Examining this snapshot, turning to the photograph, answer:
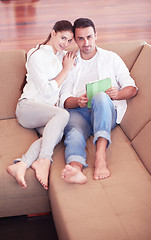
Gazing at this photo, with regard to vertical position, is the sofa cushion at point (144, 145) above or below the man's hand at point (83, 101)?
below

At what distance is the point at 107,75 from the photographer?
2389mm

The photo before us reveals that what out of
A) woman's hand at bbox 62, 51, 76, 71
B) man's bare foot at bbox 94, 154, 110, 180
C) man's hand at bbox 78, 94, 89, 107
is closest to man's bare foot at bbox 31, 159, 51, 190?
man's bare foot at bbox 94, 154, 110, 180

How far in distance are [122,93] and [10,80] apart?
82 centimetres

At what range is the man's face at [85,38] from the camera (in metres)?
2.33

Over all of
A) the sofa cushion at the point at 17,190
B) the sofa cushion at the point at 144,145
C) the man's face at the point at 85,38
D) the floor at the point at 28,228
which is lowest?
the floor at the point at 28,228

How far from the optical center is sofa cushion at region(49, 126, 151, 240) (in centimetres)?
153

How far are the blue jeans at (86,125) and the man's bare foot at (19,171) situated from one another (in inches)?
10.2

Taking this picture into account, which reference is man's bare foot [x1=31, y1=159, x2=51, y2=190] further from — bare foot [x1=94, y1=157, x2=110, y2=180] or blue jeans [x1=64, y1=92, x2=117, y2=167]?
bare foot [x1=94, y1=157, x2=110, y2=180]

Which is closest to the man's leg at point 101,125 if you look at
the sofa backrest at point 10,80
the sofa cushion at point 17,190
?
the sofa cushion at point 17,190

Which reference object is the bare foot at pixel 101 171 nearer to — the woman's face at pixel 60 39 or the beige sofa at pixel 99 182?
the beige sofa at pixel 99 182

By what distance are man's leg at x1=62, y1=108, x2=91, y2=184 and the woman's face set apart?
45 centimetres

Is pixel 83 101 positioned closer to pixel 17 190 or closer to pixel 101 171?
pixel 101 171

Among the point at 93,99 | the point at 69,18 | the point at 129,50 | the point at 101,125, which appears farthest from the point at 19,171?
the point at 69,18

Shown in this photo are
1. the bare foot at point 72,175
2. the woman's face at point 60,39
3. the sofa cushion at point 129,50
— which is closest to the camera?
the bare foot at point 72,175
